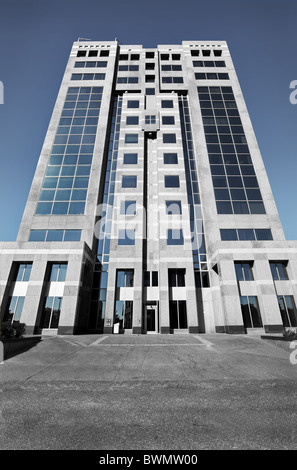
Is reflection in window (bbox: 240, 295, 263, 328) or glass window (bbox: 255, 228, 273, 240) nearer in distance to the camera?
Result: reflection in window (bbox: 240, 295, 263, 328)

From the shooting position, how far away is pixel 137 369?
911 centimetres

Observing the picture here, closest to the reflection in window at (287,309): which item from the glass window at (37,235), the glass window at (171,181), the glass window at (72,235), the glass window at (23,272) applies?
the glass window at (171,181)

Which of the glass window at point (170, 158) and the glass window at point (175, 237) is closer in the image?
the glass window at point (175, 237)

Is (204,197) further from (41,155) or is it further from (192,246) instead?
(41,155)

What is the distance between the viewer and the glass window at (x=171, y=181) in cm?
3344

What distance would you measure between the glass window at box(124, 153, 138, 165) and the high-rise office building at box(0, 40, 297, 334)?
17cm

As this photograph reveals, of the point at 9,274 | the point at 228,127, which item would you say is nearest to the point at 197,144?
the point at 228,127

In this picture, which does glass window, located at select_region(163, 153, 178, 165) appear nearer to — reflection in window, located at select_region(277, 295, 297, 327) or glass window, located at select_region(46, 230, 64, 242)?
glass window, located at select_region(46, 230, 64, 242)

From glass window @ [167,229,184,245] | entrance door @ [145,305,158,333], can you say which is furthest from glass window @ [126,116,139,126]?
entrance door @ [145,305,158,333]

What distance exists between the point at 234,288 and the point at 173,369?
1711cm

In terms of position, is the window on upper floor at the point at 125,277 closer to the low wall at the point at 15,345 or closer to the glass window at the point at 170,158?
the low wall at the point at 15,345

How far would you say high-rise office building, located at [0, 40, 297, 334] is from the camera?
23.8 m

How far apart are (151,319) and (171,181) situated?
21.1 meters

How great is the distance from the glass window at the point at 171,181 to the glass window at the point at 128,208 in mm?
6423
